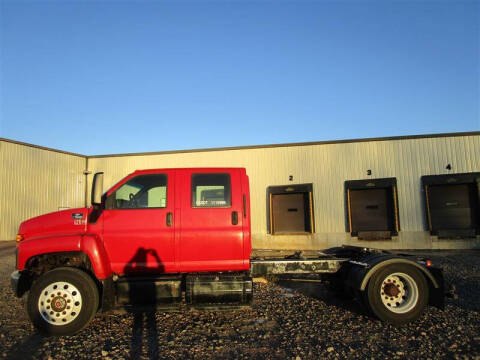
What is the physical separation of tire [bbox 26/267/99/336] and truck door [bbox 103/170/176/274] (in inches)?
19.8

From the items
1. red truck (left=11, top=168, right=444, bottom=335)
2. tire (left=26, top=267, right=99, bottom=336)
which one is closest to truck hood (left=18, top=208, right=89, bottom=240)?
red truck (left=11, top=168, right=444, bottom=335)

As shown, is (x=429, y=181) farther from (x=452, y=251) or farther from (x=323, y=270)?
(x=323, y=270)

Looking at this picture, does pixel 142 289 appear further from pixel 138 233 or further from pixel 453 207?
pixel 453 207

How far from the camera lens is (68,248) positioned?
4578mm

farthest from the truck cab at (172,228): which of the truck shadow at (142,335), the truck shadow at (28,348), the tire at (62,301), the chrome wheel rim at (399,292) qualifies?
the chrome wheel rim at (399,292)

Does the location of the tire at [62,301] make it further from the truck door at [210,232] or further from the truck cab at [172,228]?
the truck door at [210,232]

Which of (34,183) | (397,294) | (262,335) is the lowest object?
(262,335)

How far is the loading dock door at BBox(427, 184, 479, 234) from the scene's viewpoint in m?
15.0

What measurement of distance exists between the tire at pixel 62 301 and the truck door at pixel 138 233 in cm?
50

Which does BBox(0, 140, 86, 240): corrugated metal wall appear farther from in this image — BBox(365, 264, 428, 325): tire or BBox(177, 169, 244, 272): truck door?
BBox(365, 264, 428, 325): tire

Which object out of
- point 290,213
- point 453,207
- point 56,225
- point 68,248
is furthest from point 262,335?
point 453,207

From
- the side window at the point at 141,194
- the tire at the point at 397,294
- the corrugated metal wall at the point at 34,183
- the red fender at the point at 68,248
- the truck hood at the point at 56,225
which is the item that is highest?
the corrugated metal wall at the point at 34,183

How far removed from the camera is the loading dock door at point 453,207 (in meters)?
→ 15.0

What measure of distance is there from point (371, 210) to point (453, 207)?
3.69 metres
